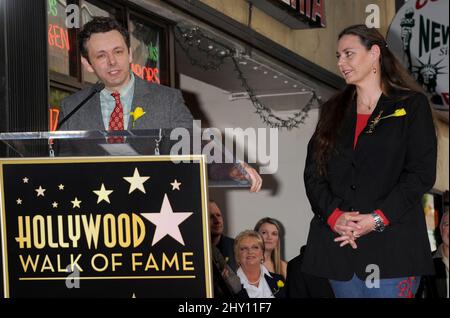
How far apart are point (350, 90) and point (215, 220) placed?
645mm

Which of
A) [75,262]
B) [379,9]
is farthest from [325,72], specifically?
[75,262]

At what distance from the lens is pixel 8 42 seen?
3.66 metres

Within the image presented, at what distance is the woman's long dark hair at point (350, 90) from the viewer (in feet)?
10.1

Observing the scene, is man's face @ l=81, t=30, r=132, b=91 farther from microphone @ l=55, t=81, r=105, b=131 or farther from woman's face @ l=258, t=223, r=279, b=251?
woman's face @ l=258, t=223, r=279, b=251

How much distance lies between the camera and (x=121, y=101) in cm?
322

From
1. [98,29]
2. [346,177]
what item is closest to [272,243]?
[346,177]

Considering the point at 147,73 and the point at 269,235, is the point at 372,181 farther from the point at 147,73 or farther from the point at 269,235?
the point at 147,73

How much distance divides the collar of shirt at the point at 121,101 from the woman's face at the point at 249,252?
0.60 metres

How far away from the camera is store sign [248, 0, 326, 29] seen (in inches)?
137

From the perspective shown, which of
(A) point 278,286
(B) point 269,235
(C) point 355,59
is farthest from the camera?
(B) point 269,235

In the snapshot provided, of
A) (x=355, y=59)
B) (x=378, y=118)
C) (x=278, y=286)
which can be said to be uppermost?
(x=355, y=59)

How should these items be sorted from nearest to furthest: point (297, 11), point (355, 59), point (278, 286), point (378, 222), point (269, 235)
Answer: point (378, 222), point (355, 59), point (278, 286), point (269, 235), point (297, 11)

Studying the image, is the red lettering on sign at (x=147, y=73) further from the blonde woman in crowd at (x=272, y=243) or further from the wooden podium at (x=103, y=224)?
the blonde woman in crowd at (x=272, y=243)
